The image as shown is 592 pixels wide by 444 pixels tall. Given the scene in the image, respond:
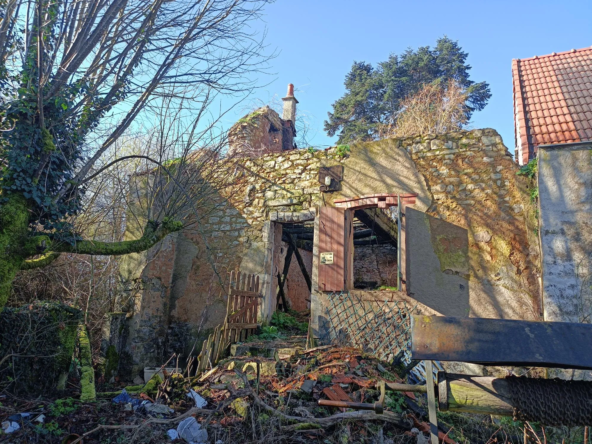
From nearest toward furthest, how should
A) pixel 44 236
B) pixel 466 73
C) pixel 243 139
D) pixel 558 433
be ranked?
pixel 44 236 → pixel 558 433 → pixel 243 139 → pixel 466 73

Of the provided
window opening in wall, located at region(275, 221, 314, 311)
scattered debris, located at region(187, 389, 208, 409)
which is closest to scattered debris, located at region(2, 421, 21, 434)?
scattered debris, located at region(187, 389, 208, 409)

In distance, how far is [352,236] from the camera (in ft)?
24.3

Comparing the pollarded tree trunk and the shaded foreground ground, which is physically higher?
the pollarded tree trunk

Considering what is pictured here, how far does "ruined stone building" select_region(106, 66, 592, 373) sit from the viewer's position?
639 cm

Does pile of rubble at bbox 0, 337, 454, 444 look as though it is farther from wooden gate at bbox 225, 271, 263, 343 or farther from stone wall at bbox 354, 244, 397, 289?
stone wall at bbox 354, 244, 397, 289

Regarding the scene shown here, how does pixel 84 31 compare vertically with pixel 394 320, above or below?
above

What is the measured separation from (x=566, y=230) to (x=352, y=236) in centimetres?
316

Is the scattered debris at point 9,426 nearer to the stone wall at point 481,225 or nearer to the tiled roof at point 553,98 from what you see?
the stone wall at point 481,225

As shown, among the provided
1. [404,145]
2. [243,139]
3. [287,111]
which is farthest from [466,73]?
[404,145]

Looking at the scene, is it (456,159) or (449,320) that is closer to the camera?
(449,320)

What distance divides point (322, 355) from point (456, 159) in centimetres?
382

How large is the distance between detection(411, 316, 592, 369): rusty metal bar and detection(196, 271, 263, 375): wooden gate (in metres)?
4.57

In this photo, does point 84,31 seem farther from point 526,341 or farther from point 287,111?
point 287,111

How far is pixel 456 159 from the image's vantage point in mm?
6984
